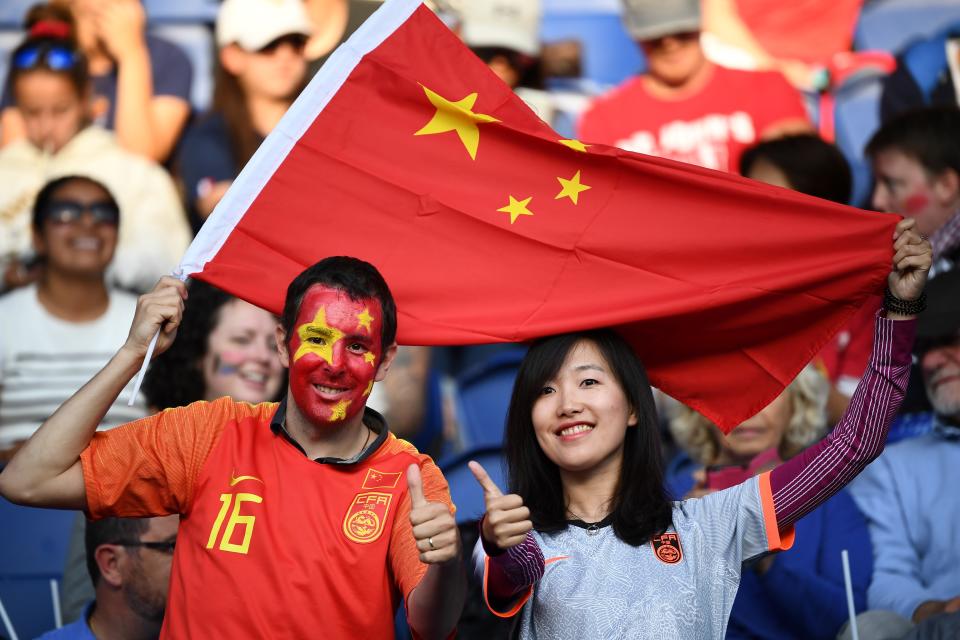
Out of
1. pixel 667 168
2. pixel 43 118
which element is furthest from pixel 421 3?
pixel 43 118

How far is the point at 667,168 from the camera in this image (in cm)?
352

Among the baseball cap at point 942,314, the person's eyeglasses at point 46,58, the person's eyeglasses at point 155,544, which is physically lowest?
the person's eyeglasses at point 155,544

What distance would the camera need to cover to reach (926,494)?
4.64 meters

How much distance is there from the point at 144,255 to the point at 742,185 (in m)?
3.58

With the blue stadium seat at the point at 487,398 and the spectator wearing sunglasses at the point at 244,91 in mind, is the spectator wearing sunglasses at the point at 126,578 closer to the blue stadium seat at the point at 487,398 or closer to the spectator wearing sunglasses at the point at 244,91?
the blue stadium seat at the point at 487,398

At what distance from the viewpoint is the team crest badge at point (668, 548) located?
3.09m

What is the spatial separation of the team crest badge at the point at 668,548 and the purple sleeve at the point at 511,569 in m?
0.33

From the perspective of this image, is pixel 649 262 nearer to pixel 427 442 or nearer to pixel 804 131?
pixel 427 442

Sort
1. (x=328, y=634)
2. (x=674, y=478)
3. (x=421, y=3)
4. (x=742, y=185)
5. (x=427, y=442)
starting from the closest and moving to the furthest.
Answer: (x=328, y=634) → (x=742, y=185) → (x=421, y=3) → (x=674, y=478) → (x=427, y=442)

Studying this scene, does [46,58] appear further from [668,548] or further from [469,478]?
[668,548]

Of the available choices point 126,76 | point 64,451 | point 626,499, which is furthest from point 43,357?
point 626,499

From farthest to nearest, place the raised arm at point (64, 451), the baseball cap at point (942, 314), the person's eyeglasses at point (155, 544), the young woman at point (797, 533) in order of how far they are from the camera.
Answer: the baseball cap at point (942, 314) → the young woman at point (797, 533) → the person's eyeglasses at point (155, 544) → the raised arm at point (64, 451)

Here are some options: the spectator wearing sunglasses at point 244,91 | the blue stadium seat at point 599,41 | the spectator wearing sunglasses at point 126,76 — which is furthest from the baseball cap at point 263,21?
the blue stadium seat at point 599,41

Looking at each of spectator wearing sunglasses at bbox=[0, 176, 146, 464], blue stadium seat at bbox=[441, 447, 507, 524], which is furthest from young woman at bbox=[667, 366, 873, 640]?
spectator wearing sunglasses at bbox=[0, 176, 146, 464]
